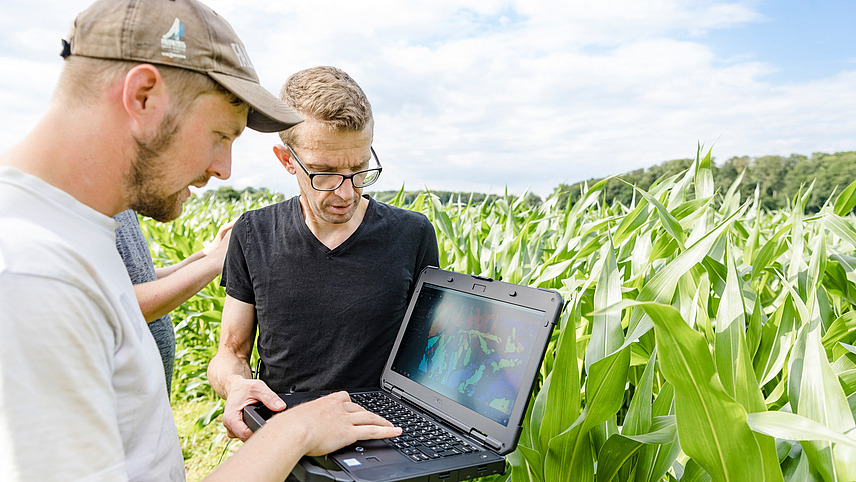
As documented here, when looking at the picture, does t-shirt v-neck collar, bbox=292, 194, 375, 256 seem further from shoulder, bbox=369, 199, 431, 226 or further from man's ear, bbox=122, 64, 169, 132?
man's ear, bbox=122, 64, 169, 132

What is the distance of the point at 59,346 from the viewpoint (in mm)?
557

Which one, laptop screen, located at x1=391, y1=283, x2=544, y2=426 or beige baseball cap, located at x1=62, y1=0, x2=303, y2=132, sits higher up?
beige baseball cap, located at x1=62, y1=0, x2=303, y2=132

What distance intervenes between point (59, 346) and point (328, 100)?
0.84 metres

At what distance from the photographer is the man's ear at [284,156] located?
1371 millimetres

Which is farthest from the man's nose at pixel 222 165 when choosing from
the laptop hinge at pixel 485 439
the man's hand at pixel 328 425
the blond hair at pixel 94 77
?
the laptop hinge at pixel 485 439

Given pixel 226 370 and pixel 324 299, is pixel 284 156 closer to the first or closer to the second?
pixel 324 299

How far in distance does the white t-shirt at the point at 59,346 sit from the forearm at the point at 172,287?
75cm

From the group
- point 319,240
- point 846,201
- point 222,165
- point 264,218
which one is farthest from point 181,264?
point 846,201

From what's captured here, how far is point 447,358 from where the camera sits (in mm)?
1133

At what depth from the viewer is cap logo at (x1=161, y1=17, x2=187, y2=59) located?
733 mm

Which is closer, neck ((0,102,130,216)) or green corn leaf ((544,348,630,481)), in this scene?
neck ((0,102,130,216))

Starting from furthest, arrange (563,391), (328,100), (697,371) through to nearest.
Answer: (328,100) < (563,391) < (697,371)

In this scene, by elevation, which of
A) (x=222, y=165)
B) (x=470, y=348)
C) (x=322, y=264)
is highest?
(x=222, y=165)

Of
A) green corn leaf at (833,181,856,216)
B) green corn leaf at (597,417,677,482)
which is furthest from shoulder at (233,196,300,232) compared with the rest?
green corn leaf at (833,181,856,216)
